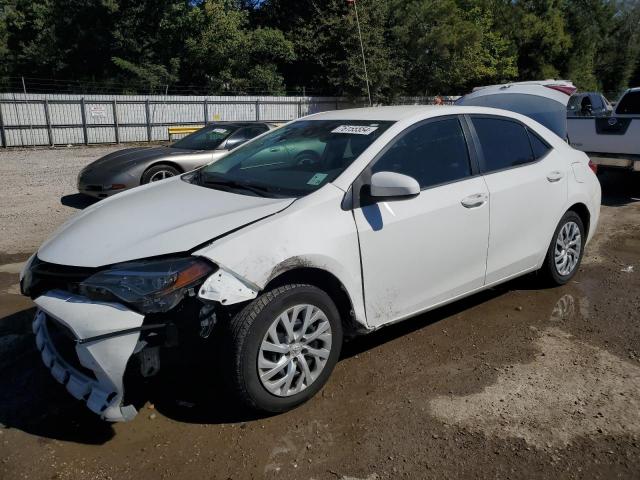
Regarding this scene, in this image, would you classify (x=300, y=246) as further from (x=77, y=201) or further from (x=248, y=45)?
(x=248, y=45)

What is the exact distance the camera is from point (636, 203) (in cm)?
897

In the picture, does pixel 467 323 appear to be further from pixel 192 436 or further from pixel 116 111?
pixel 116 111

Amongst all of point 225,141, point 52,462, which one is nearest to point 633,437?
point 52,462

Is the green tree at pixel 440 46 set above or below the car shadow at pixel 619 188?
above

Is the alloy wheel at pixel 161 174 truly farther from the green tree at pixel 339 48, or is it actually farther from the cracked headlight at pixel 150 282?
the green tree at pixel 339 48

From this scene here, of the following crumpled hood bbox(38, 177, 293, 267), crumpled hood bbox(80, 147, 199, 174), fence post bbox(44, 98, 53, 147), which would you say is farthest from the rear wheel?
fence post bbox(44, 98, 53, 147)

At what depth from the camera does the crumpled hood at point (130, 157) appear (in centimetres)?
849

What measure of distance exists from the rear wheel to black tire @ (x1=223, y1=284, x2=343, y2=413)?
20.1 feet

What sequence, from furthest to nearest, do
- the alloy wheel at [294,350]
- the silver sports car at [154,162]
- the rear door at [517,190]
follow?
1. the silver sports car at [154,162]
2. the rear door at [517,190]
3. the alloy wheel at [294,350]

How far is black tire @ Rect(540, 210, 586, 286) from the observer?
182 inches

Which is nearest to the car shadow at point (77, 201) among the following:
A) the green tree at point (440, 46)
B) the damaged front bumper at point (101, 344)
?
the damaged front bumper at point (101, 344)

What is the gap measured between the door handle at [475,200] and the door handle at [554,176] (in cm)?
90

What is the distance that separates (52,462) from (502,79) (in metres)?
44.1

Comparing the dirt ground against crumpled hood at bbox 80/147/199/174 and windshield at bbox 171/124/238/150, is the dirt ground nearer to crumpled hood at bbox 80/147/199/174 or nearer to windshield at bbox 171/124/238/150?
crumpled hood at bbox 80/147/199/174
